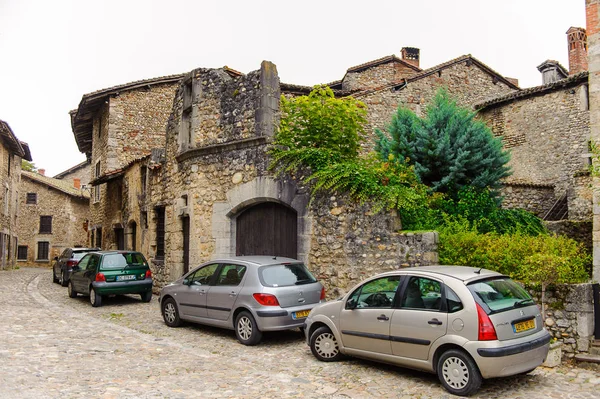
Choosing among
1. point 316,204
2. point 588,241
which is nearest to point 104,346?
point 316,204

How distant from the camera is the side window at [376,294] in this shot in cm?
629

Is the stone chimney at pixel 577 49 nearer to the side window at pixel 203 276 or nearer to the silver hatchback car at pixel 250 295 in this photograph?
the silver hatchback car at pixel 250 295

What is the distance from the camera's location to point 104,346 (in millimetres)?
7828

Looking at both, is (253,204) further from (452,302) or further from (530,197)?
(530,197)

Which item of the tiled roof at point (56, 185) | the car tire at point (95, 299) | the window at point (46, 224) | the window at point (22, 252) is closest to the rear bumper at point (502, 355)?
the car tire at point (95, 299)

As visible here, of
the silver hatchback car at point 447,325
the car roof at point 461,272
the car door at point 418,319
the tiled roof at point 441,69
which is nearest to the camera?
the silver hatchback car at point 447,325

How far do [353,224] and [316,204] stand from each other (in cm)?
101

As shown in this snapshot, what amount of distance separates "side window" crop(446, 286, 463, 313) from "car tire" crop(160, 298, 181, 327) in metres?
5.60

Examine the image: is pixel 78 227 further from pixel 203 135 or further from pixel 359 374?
pixel 359 374

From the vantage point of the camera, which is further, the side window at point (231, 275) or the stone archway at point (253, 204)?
the stone archway at point (253, 204)

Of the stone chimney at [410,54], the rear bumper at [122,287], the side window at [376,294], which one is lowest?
the rear bumper at [122,287]

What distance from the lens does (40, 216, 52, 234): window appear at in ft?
119

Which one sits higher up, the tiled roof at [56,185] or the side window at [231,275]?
the tiled roof at [56,185]

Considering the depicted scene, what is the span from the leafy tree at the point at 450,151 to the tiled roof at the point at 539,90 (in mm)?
6328
